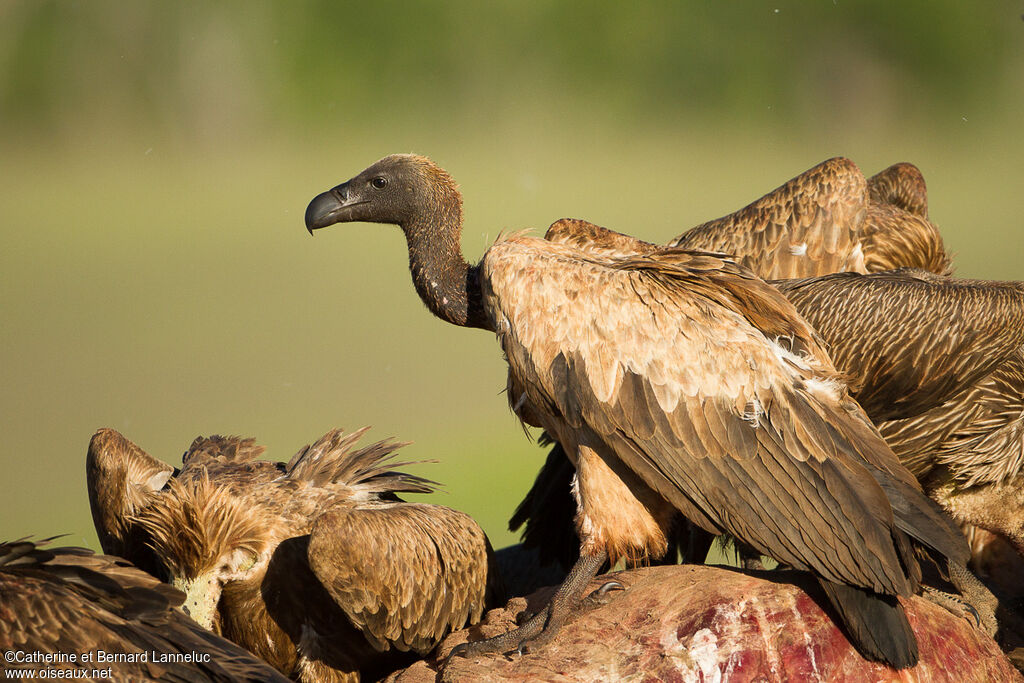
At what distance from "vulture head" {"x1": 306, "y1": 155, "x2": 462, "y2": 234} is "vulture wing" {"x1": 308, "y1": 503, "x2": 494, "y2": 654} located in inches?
65.4

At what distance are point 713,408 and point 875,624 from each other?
865mm

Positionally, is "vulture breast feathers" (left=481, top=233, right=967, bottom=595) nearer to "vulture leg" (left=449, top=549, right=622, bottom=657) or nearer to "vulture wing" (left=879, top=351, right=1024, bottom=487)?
"vulture leg" (left=449, top=549, right=622, bottom=657)

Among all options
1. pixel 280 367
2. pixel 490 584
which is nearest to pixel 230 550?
pixel 490 584

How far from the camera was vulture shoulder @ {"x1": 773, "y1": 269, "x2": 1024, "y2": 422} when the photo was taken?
449 centimetres

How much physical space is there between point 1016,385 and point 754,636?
7.60 feet

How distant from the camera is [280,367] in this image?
52.4 feet

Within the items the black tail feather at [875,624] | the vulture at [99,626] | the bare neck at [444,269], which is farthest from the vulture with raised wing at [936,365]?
the vulture at [99,626]

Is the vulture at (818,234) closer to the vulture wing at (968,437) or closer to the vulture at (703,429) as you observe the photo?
the vulture wing at (968,437)

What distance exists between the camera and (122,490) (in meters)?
4.44

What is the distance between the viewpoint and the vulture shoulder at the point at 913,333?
4.49m

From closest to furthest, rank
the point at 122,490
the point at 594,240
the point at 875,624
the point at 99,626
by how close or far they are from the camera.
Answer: the point at 99,626 < the point at 875,624 < the point at 122,490 < the point at 594,240

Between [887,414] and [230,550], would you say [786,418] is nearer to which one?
[887,414]

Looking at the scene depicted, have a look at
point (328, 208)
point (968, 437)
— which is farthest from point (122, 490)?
point (968, 437)

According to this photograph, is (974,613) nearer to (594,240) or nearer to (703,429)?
(703,429)
